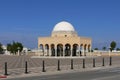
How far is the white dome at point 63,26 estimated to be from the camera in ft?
275

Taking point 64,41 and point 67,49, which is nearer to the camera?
point 64,41

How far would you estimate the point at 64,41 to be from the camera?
81.9 metres

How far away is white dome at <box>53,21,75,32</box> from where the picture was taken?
83938mm

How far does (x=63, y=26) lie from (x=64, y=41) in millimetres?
4661

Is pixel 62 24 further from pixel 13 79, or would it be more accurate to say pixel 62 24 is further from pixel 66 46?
pixel 13 79

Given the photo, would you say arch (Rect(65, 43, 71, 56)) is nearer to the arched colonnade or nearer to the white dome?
the arched colonnade

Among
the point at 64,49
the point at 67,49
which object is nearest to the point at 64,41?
the point at 64,49

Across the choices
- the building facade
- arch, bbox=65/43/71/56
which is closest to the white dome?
the building facade

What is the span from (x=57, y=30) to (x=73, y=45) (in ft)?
18.6

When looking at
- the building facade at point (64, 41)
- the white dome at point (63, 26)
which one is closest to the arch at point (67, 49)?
the building facade at point (64, 41)

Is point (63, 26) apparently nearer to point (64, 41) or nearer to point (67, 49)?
point (64, 41)

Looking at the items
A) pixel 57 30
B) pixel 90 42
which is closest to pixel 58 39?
pixel 57 30

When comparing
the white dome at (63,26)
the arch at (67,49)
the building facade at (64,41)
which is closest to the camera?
the building facade at (64,41)

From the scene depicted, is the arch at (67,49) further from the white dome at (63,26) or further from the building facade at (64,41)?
the white dome at (63,26)
